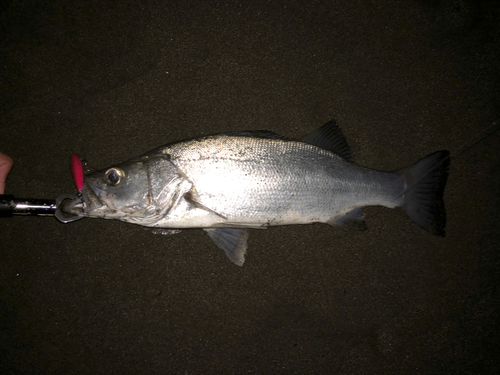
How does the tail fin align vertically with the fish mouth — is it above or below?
below

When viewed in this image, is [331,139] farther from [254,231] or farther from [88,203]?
[88,203]

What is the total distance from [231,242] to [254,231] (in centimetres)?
30

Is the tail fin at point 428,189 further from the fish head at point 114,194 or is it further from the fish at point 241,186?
the fish head at point 114,194

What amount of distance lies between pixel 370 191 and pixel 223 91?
1536 millimetres

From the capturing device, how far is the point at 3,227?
243 cm

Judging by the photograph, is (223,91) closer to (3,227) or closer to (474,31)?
(3,227)

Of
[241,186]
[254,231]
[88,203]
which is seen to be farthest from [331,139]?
[88,203]

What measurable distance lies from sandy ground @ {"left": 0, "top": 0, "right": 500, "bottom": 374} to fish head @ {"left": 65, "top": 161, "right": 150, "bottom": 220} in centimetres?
49

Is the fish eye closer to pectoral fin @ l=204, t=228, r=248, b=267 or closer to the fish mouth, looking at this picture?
the fish mouth

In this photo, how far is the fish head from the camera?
6.57 feet

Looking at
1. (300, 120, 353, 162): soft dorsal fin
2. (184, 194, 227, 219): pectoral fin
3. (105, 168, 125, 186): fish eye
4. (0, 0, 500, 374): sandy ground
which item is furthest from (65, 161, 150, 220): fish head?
A: (300, 120, 353, 162): soft dorsal fin

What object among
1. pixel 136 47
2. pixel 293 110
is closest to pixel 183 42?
pixel 136 47

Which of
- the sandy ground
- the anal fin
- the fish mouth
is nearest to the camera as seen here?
the fish mouth

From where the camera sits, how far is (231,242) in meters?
2.30
